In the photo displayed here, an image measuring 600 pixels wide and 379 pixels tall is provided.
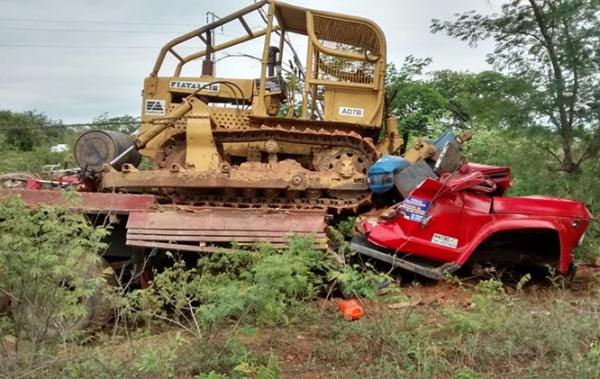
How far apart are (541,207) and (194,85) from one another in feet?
15.1

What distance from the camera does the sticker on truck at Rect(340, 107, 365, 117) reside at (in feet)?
24.0

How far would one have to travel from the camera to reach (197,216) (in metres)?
5.79

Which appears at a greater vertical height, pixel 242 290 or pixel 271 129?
pixel 271 129

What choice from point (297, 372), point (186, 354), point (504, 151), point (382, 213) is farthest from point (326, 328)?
point (504, 151)

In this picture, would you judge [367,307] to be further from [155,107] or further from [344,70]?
[155,107]

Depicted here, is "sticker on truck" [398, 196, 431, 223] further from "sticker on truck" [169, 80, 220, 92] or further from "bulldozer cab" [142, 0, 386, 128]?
"sticker on truck" [169, 80, 220, 92]

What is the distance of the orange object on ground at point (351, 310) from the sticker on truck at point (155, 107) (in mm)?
4121

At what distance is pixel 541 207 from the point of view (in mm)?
5766

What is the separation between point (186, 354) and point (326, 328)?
1.19 metres

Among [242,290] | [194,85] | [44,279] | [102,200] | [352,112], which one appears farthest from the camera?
[194,85]

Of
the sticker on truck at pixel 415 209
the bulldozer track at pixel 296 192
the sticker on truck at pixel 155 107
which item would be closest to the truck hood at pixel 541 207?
the sticker on truck at pixel 415 209

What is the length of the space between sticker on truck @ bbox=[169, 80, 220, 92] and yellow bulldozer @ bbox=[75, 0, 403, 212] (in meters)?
0.01

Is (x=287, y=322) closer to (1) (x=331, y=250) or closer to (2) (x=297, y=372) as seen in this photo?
(2) (x=297, y=372)

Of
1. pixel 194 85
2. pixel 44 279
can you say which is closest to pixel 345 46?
pixel 194 85
